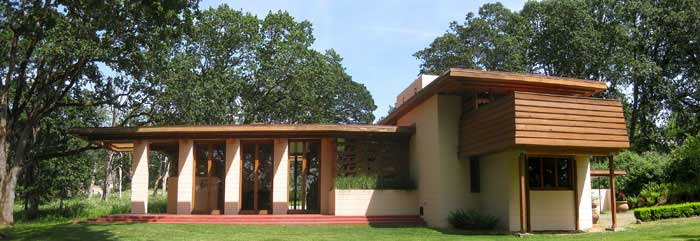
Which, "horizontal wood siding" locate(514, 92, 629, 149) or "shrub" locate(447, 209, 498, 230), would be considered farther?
"shrub" locate(447, 209, 498, 230)

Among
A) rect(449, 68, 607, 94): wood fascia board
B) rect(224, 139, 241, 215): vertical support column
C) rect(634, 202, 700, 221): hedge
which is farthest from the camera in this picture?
rect(224, 139, 241, 215): vertical support column

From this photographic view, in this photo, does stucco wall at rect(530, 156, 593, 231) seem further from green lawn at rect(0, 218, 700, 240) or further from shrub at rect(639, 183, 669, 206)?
shrub at rect(639, 183, 669, 206)

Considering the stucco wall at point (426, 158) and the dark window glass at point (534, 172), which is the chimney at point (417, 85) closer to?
the stucco wall at point (426, 158)

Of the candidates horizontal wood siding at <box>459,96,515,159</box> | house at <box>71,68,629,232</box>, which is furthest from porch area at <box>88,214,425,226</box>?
horizontal wood siding at <box>459,96,515,159</box>

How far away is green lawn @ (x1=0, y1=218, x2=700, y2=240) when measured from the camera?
12.9 m

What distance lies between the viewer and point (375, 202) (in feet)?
60.3

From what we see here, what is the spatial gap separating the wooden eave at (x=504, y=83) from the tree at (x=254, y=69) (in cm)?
1506

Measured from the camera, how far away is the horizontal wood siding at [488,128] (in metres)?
13.7

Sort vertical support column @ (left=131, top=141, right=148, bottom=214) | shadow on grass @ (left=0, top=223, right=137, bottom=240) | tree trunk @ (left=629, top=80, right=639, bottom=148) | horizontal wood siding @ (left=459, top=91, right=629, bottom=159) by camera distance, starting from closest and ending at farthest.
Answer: shadow on grass @ (left=0, top=223, right=137, bottom=240)
horizontal wood siding @ (left=459, top=91, right=629, bottom=159)
vertical support column @ (left=131, top=141, right=148, bottom=214)
tree trunk @ (left=629, top=80, right=639, bottom=148)

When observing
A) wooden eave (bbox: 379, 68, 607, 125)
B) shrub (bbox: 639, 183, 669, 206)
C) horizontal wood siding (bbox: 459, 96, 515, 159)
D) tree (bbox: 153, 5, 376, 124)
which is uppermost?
tree (bbox: 153, 5, 376, 124)

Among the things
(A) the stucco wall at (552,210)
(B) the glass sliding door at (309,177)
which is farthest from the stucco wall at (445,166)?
(B) the glass sliding door at (309,177)

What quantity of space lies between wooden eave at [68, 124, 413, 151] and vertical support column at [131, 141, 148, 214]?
388 millimetres

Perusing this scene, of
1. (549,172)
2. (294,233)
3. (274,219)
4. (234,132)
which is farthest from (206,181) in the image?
(549,172)

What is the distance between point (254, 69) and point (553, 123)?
818 inches
